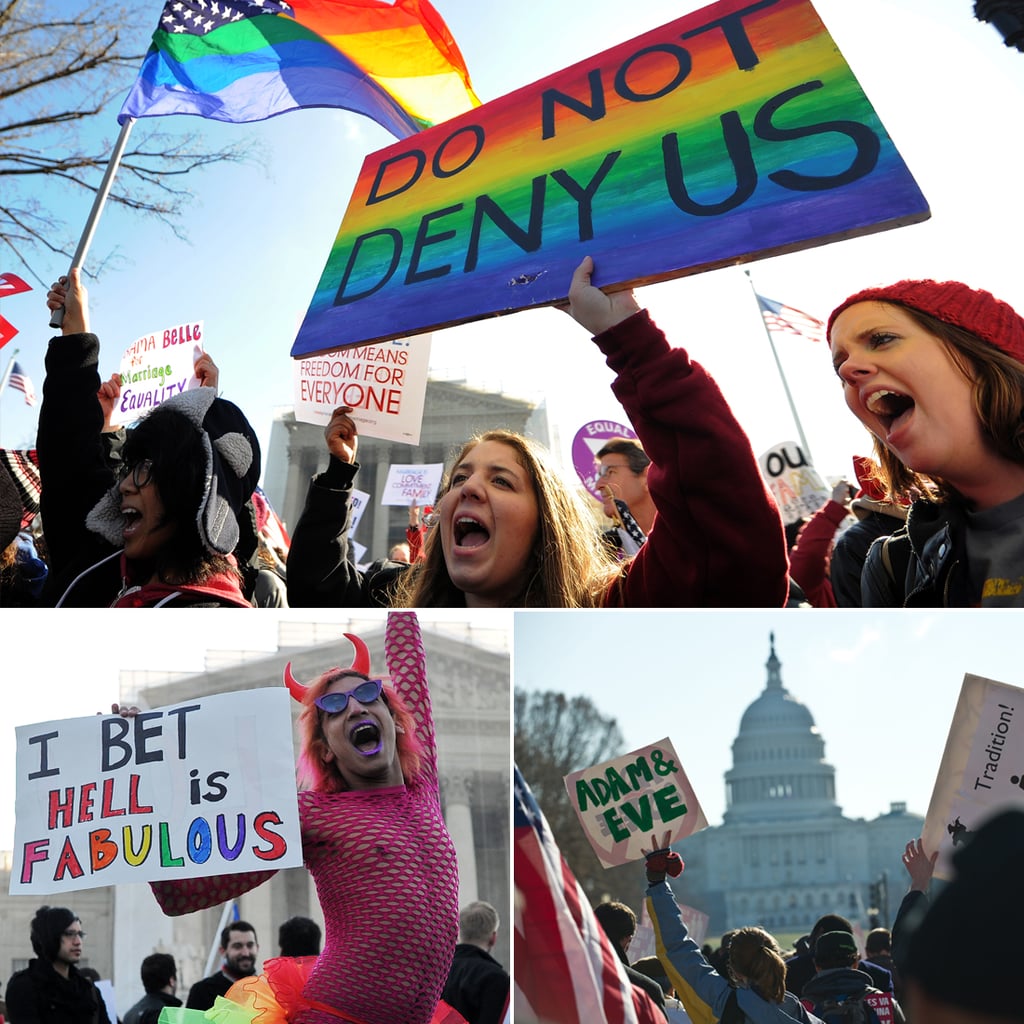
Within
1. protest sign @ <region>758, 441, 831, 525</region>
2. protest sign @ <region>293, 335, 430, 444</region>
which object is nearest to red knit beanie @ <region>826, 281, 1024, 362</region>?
protest sign @ <region>293, 335, 430, 444</region>

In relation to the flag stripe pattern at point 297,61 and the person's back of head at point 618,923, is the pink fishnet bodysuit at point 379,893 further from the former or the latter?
the flag stripe pattern at point 297,61

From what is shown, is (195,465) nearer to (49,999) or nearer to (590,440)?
(49,999)

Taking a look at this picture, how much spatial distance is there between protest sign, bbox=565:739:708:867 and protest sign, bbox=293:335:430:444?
352cm

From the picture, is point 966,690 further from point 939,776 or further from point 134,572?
point 134,572

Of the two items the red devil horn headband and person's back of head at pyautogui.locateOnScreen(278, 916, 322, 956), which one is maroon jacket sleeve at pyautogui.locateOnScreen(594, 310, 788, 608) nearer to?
the red devil horn headband

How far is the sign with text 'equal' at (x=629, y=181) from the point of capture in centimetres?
193

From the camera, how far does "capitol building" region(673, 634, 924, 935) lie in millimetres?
1489

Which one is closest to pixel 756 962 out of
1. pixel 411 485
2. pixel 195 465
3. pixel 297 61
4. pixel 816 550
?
pixel 195 465

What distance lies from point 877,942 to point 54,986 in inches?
50.6

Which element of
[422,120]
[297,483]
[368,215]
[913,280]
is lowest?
[913,280]

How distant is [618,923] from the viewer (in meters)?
1.57

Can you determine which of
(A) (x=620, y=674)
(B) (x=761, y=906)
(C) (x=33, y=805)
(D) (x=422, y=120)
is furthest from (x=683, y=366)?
(D) (x=422, y=120)

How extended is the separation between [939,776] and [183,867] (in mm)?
1199

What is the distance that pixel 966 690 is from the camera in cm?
155
